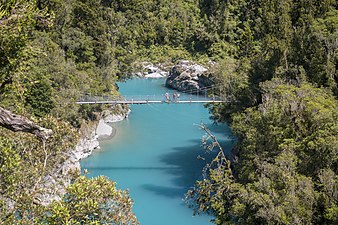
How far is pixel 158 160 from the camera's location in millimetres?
15469

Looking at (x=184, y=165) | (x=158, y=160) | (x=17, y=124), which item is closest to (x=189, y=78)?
(x=158, y=160)

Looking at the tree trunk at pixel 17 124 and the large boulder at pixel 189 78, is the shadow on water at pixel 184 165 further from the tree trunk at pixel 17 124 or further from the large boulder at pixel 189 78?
the large boulder at pixel 189 78

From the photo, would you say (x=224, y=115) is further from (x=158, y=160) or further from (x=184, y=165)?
(x=158, y=160)

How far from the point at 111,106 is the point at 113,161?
6.11 m

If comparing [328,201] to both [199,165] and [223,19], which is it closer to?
[199,165]

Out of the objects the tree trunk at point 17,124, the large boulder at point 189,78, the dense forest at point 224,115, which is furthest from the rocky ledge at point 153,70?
the tree trunk at point 17,124

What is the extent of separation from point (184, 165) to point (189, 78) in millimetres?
14507

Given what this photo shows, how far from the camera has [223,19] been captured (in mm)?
34625

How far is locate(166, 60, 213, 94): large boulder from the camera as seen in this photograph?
2737 cm

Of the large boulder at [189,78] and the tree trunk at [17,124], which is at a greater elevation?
the tree trunk at [17,124]

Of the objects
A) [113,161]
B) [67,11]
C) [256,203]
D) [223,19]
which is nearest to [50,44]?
[67,11]

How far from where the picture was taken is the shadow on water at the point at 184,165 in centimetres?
1285

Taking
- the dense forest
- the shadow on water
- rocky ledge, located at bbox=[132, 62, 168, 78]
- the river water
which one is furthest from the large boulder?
the shadow on water

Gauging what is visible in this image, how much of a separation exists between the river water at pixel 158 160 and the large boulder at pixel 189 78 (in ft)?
14.1
